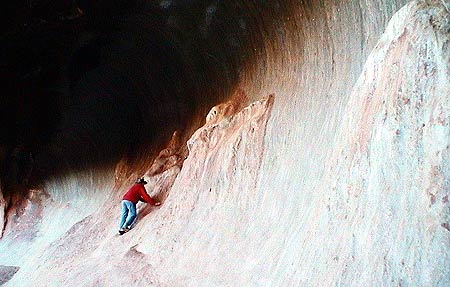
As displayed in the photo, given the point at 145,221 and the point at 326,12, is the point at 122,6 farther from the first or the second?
the point at 326,12

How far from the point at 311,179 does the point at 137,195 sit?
11.8 feet

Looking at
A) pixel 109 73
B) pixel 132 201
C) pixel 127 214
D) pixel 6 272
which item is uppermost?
pixel 109 73

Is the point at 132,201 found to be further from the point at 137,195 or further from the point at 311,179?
the point at 311,179

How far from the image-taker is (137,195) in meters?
6.95

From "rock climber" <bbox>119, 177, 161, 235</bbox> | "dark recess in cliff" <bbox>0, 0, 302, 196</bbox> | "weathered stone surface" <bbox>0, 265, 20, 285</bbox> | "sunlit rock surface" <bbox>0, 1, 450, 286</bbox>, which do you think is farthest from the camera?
"weathered stone surface" <bbox>0, 265, 20, 285</bbox>

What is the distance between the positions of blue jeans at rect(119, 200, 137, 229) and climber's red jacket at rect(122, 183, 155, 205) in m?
0.06

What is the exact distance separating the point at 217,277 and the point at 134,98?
692 centimetres

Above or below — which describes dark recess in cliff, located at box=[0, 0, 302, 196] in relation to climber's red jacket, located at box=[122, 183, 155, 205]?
above

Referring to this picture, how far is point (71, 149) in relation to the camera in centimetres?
1261

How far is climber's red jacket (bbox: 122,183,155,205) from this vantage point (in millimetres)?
6910

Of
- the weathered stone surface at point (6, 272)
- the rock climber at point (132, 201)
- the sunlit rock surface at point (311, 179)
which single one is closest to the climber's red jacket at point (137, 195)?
the rock climber at point (132, 201)

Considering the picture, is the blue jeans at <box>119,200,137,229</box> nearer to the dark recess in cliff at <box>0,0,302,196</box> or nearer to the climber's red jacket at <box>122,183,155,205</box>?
the climber's red jacket at <box>122,183,155,205</box>

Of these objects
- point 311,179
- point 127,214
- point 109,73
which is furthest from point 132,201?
point 109,73

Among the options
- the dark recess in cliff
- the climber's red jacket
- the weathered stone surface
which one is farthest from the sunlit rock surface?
the dark recess in cliff
